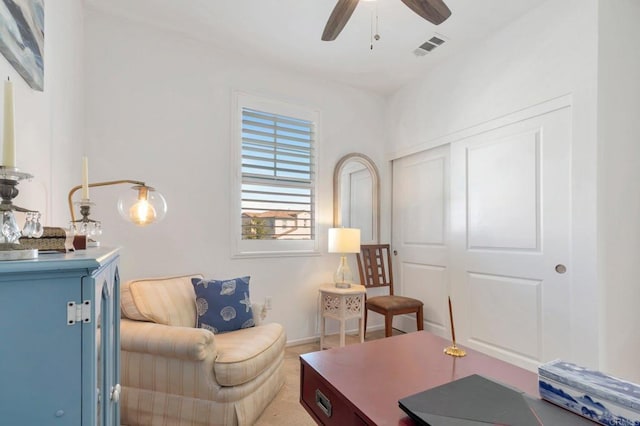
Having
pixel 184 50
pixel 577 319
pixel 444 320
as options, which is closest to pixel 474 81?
pixel 577 319

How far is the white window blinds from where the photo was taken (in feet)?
9.88

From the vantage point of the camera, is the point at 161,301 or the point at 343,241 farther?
the point at 343,241

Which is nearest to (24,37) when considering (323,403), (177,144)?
(177,144)

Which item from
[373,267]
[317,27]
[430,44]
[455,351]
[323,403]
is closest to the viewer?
[323,403]

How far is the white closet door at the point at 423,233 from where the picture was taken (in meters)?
3.15

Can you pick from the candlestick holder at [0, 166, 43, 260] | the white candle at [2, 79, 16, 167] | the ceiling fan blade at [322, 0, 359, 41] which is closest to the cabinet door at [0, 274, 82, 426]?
the candlestick holder at [0, 166, 43, 260]

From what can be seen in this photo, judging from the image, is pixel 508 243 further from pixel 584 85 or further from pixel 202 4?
pixel 202 4

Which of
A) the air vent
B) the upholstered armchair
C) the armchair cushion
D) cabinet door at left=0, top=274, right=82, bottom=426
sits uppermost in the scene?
the air vent

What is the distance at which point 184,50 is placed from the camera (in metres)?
2.71

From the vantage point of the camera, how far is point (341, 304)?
113 inches

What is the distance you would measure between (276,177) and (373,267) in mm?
1435

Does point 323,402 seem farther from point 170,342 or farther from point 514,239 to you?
point 514,239

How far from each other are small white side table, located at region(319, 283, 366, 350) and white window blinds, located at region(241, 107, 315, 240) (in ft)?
2.16

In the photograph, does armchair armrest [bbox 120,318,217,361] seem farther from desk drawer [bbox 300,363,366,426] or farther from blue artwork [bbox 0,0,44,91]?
blue artwork [bbox 0,0,44,91]
